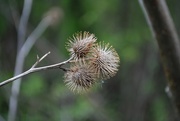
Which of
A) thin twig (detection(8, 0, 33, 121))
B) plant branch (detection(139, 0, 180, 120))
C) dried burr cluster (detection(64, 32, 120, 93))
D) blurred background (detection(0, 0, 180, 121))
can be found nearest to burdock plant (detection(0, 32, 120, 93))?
dried burr cluster (detection(64, 32, 120, 93))

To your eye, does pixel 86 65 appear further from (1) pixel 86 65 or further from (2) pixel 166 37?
(2) pixel 166 37

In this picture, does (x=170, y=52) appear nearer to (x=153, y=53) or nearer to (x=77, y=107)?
(x=77, y=107)

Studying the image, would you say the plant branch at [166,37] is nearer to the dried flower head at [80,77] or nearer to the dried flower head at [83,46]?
the dried flower head at [83,46]

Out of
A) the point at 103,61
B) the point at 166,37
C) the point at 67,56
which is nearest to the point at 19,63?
the point at 67,56

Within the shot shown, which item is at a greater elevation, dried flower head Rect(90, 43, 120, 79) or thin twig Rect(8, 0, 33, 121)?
thin twig Rect(8, 0, 33, 121)

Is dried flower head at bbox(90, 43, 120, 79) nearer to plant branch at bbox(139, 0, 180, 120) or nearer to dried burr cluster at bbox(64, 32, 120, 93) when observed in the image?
dried burr cluster at bbox(64, 32, 120, 93)
